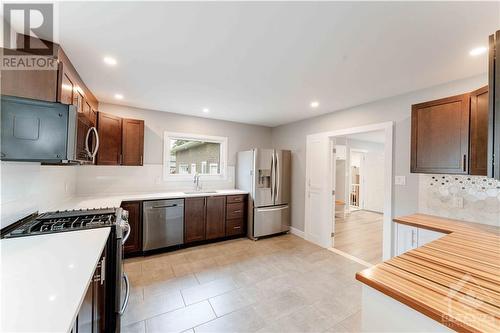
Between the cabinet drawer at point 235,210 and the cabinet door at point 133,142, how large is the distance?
1.70m

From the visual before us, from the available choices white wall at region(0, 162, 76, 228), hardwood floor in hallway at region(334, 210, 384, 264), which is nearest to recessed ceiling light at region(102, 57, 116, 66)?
white wall at region(0, 162, 76, 228)

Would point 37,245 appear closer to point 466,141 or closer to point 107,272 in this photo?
point 107,272

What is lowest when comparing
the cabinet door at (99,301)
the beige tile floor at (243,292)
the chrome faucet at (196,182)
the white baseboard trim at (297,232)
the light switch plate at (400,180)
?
the beige tile floor at (243,292)

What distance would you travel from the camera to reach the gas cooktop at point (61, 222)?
4.91 feet

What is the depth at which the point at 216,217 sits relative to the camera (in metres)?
3.72

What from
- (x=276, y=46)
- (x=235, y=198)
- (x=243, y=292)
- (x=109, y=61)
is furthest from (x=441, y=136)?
(x=109, y=61)

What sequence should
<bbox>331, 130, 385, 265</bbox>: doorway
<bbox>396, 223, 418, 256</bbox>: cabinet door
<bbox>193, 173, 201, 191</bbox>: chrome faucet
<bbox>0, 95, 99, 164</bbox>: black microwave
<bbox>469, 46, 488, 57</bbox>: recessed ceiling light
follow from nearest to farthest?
<bbox>0, 95, 99, 164</bbox>: black microwave
<bbox>469, 46, 488, 57</bbox>: recessed ceiling light
<bbox>396, 223, 418, 256</bbox>: cabinet door
<bbox>193, 173, 201, 191</bbox>: chrome faucet
<bbox>331, 130, 385, 265</bbox>: doorway

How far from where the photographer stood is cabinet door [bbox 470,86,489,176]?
175 cm

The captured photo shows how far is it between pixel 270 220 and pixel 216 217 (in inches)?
42.0

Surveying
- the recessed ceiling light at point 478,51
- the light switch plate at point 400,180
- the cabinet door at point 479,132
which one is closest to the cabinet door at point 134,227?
the light switch plate at point 400,180

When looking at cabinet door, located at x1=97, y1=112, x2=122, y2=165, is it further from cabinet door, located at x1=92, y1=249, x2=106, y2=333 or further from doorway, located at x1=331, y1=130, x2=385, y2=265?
doorway, located at x1=331, y1=130, x2=385, y2=265

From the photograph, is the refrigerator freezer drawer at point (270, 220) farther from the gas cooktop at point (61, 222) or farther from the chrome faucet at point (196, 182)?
the gas cooktop at point (61, 222)

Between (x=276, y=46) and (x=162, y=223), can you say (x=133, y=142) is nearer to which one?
(x=162, y=223)

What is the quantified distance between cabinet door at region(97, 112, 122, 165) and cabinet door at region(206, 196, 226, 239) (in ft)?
5.23
